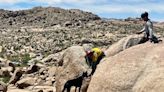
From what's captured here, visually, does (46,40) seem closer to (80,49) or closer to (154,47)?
(80,49)

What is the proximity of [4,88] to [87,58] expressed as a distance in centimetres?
722

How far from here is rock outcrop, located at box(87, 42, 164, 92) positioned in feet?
59.7

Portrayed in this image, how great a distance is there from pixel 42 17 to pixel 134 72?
12245 cm

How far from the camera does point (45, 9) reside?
152 m

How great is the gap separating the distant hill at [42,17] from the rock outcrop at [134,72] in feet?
342

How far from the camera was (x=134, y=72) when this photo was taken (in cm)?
1916

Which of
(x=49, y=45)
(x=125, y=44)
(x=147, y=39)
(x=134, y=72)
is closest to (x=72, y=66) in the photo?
(x=125, y=44)

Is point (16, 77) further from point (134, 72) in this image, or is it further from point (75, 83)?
point (134, 72)

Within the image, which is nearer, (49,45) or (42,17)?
(49,45)

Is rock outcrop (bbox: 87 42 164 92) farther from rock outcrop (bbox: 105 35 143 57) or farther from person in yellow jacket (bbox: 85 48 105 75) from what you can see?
rock outcrop (bbox: 105 35 143 57)

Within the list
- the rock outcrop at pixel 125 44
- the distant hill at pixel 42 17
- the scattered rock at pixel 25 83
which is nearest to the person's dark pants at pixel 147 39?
the rock outcrop at pixel 125 44

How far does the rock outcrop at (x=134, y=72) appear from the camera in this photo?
18.2 metres

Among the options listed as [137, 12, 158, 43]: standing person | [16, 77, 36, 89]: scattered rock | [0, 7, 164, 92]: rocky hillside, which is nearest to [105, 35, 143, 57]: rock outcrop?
[0, 7, 164, 92]: rocky hillside

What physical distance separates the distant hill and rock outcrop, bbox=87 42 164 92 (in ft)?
342
